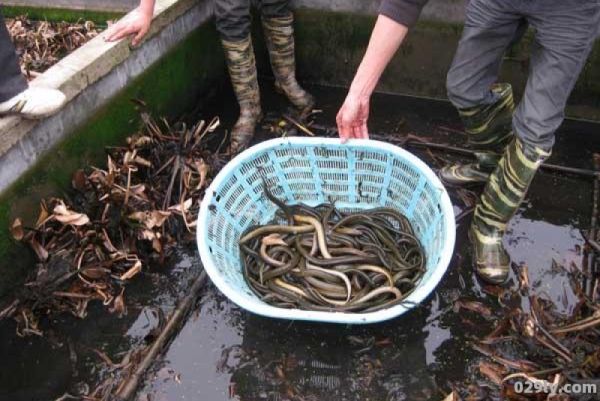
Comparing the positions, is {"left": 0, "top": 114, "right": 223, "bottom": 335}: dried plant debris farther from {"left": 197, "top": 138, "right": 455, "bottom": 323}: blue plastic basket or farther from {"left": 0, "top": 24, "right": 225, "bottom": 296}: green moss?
{"left": 197, "top": 138, "right": 455, "bottom": 323}: blue plastic basket

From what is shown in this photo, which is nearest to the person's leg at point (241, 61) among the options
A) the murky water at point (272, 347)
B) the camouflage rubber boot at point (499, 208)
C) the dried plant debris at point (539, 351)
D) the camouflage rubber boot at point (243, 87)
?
the camouflage rubber boot at point (243, 87)

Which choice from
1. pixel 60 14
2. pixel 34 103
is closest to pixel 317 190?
pixel 34 103

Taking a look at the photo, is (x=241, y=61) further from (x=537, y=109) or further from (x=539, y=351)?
(x=539, y=351)

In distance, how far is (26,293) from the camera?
3.02m

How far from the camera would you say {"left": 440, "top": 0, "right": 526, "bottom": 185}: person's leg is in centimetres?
285

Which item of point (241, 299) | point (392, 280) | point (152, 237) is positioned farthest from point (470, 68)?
point (152, 237)

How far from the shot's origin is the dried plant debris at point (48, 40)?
4922 millimetres

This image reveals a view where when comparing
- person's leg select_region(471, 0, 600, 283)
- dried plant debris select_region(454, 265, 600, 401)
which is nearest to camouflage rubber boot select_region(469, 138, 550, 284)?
person's leg select_region(471, 0, 600, 283)

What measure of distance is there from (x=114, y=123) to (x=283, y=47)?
1523mm

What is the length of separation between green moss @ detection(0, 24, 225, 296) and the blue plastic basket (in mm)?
1078

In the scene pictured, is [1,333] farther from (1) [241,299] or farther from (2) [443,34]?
(2) [443,34]

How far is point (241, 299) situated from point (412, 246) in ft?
3.86

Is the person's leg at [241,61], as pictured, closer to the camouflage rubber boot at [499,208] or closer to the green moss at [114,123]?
the green moss at [114,123]

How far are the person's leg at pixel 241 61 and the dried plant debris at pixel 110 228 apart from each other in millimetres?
606
